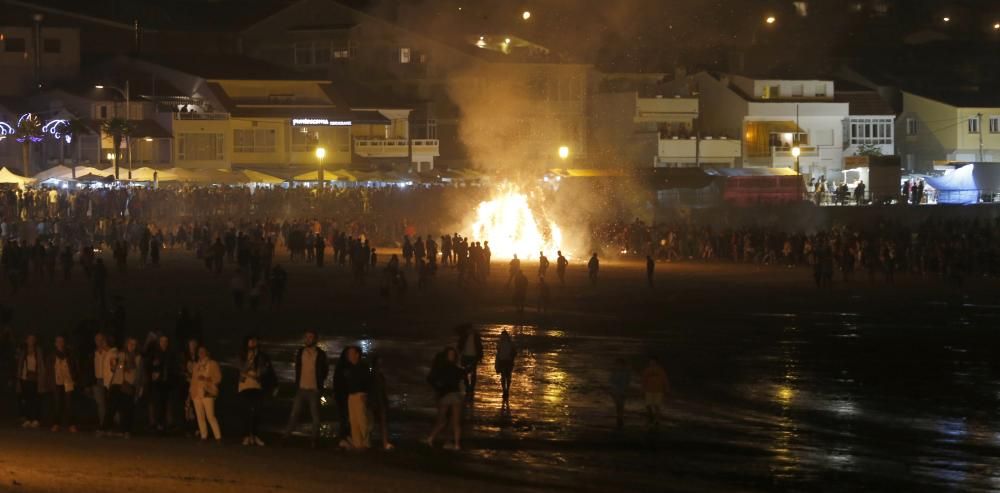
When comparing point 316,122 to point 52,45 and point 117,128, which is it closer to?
point 117,128

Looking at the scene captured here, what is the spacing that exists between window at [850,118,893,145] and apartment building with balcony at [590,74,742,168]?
6926mm

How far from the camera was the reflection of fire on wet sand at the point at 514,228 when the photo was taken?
5288 cm

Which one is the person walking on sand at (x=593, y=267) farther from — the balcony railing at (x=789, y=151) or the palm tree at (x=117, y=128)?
the balcony railing at (x=789, y=151)

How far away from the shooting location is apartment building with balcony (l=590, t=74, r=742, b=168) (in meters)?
77.0

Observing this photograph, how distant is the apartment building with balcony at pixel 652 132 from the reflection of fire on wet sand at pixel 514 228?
63.1 feet

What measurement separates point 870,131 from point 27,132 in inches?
1806

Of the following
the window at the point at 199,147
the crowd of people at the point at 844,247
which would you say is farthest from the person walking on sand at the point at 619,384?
the window at the point at 199,147

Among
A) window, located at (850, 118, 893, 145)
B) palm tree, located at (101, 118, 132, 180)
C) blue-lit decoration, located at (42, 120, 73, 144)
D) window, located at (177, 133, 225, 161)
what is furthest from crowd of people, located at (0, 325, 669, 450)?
window, located at (850, 118, 893, 145)

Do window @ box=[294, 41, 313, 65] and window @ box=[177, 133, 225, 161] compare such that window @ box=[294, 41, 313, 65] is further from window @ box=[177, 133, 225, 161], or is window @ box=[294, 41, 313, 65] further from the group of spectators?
the group of spectators

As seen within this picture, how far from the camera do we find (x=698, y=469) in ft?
53.3

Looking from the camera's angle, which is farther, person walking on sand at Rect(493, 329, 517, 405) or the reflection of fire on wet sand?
the reflection of fire on wet sand

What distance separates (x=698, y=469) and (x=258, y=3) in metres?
80.8

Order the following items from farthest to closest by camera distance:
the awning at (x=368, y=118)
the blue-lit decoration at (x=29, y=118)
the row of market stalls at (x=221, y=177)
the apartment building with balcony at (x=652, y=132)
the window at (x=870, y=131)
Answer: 1. the window at (x=870, y=131)
2. the apartment building with balcony at (x=652, y=132)
3. the awning at (x=368, y=118)
4. the blue-lit decoration at (x=29, y=118)
5. the row of market stalls at (x=221, y=177)

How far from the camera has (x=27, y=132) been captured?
2357 inches
